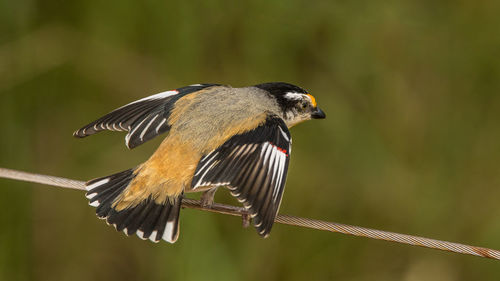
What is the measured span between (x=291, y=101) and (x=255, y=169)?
1.03 m

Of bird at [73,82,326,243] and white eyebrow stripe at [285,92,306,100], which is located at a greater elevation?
white eyebrow stripe at [285,92,306,100]

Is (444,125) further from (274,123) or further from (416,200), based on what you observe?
(274,123)

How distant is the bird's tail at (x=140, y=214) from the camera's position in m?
3.43

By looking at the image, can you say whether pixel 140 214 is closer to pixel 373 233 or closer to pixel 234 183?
pixel 234 183

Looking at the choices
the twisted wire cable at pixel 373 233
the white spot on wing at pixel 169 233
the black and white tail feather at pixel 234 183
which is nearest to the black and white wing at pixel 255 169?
the black and white tail feather at pixel 234 183

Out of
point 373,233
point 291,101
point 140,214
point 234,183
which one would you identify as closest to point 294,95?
point 291,101

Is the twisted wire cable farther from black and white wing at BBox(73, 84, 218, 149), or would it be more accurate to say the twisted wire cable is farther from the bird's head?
the bird's head

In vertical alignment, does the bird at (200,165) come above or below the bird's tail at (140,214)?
above

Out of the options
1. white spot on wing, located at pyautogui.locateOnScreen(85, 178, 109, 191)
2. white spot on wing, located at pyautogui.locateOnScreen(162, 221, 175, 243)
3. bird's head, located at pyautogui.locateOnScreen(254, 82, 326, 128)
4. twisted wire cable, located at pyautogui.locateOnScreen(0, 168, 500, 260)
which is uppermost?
bird's head, located at pyautogui.locateOnScreen(254, 82, 326, 128)

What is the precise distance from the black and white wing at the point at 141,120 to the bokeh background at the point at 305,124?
612 mm

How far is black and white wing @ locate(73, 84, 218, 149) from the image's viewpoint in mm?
4035

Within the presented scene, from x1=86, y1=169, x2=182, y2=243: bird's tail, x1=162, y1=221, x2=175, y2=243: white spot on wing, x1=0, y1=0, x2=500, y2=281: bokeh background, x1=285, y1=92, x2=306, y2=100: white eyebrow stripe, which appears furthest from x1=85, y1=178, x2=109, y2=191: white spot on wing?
x1=285, y1=92, x2=306, y2=100: white eyebrow stripe

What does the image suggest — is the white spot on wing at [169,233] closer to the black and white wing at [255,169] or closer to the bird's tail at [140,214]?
the bird's tail at [140,214]

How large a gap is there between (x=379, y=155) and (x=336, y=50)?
950mm
